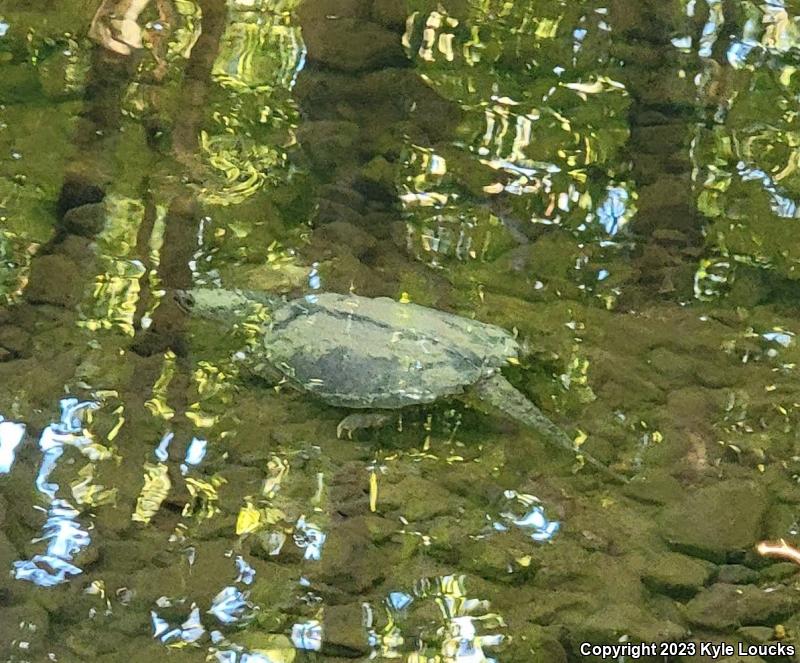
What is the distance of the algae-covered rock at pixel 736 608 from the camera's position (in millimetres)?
2055

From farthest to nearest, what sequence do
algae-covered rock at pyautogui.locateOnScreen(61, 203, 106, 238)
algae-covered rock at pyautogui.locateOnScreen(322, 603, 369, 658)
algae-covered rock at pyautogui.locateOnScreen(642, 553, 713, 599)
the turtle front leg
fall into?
1. algae-covered rock at pyautogui.locateOnScreen(61, 203, 106, 238)
2. the turtle front leg
3. algae-covered rock at pyautogui.locateOnScreen(642, 553, 713, 599)
4. algae-covered rock at pyautogui.locateOnScreen(322, 603, 369, 658)

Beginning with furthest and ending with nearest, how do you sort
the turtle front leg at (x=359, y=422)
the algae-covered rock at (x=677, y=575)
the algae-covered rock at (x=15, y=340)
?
the algae-covered rock at (x=15, y=340), the turtle front leg at (x=359, y=422), the algae-covered rock at (x=677, y=575)

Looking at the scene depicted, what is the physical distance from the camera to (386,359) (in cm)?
240

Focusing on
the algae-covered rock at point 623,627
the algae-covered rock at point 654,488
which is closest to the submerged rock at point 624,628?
the algae-covered rock at point 623,627

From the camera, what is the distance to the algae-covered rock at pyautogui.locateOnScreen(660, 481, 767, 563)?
86.4 inches

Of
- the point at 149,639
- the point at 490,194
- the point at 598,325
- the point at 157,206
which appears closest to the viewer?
the point at 149,639

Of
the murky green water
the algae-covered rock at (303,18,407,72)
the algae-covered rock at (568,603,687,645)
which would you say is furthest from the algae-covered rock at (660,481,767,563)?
the algae-covered rock at (303,18,407,72)

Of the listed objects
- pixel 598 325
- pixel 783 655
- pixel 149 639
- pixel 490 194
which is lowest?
pixel 149 639

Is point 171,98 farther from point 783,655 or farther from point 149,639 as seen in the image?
point 783,655

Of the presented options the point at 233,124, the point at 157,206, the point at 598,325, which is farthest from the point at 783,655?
the point at 233,124

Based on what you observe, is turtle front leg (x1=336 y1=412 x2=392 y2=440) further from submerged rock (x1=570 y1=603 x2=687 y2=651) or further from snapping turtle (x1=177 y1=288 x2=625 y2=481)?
submerged rock (x1=570 y1=603 x2=687 y2=651)

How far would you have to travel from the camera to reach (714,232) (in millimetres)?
3195

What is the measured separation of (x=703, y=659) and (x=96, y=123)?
2.96 m

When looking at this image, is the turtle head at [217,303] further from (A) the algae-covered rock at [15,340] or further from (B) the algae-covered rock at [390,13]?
(B) the algae-covered rock at [390,13]
